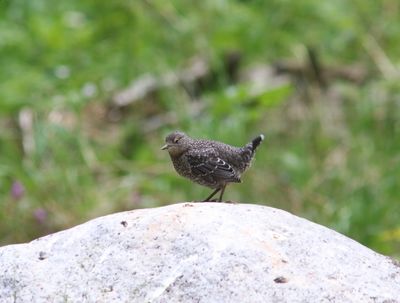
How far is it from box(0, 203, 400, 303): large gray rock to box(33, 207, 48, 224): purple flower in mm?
2861

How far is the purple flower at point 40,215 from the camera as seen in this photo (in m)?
7.04

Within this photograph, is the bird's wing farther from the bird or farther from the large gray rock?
the large gray rock

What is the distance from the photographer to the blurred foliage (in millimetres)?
7410

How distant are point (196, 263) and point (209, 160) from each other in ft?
5.84

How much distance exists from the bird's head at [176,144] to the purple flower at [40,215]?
1.79m

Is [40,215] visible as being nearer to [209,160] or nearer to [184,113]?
[184,113]

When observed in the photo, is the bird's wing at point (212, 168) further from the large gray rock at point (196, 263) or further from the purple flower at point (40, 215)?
the purple flower at point (40, 215)

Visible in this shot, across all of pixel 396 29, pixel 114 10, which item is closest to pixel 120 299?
pixel 114 10

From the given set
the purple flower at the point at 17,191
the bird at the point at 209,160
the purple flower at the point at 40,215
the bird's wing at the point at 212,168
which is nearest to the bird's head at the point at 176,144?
the bird at the point at 209,160

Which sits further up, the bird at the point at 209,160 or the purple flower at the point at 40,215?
the bird at the point at 209,160

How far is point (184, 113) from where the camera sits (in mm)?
8180

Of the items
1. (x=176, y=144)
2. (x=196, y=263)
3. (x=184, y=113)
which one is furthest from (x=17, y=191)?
(x=196, y=263)

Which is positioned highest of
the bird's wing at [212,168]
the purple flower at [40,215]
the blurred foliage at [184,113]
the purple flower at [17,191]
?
the blurred foliage at [184,113]

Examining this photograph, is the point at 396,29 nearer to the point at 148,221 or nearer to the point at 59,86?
the point at 59,86
